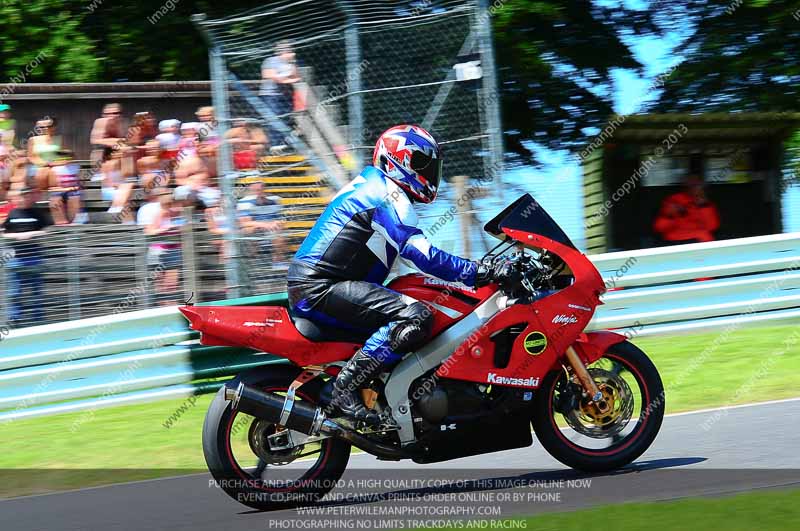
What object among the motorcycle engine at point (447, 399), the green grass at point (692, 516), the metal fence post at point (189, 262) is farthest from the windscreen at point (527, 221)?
the metal fence post at point (189, 262)

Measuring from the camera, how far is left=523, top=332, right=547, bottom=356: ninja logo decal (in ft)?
19.9

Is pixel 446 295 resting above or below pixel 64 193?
above

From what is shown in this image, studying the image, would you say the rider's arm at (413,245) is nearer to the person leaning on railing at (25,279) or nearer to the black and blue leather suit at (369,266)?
the black and blue leather suit at (369,266)

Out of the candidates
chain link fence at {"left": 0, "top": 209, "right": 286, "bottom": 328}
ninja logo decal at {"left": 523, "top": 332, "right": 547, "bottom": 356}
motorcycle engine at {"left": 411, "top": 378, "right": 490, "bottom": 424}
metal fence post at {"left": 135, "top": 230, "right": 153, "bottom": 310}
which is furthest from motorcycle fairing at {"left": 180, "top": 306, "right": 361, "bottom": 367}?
metal fence post at {"left": 135, "top": 230, "right": 153, "bottom": 310}

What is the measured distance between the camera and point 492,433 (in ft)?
19.9

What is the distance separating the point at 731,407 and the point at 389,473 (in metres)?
2.62

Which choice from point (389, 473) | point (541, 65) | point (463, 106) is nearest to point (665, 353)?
point (463, 106)

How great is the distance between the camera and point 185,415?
29.8ft

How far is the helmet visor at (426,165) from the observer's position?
6.05 m

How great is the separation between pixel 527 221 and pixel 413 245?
63cm

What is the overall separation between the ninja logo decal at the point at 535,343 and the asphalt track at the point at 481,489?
690 millimetres

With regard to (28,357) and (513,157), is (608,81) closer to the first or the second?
(513,157)

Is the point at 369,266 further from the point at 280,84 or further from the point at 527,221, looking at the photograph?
the point at 280,84

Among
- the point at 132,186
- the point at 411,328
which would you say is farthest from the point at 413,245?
the point at 132,186
